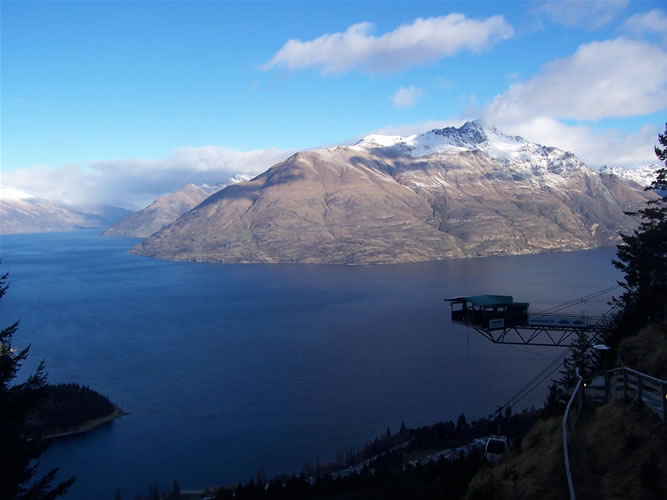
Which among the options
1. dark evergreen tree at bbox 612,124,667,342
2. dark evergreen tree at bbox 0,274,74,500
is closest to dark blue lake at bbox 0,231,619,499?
dark evergreen tree at bbox 612,124,667,342

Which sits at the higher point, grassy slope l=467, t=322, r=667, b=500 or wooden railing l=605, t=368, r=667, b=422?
wooden railing l=605, t=368, r=667, b=422

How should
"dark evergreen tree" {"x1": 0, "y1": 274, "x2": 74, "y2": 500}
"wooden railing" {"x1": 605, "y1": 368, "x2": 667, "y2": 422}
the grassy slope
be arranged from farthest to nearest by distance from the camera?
"dark evergreen tree" {"x1": 0, "y1": 274, "x2": 74, "y2": 500} < "wooden railing" {"x1": 605, "y1": 368, "x2": 667, "y2": 422} < the grassy slope

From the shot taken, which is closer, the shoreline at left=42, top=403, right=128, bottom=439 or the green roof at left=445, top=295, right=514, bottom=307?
the green roof at left=445, top=295, right=514, bottom=307

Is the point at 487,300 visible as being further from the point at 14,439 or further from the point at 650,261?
the point at 14,439

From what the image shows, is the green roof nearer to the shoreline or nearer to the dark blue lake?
the dark blue lake

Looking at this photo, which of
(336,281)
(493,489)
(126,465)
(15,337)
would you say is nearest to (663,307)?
(493,489)

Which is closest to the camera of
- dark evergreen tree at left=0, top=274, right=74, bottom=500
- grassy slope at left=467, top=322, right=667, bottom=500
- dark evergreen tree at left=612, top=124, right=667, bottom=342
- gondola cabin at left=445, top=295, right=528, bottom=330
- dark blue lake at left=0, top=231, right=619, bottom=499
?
grassy slope at left=467, top=322, right=667, bottom=500

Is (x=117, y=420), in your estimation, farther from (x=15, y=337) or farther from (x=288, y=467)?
(x=15, y=337)

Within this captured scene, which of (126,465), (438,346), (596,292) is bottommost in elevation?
(126,465)
